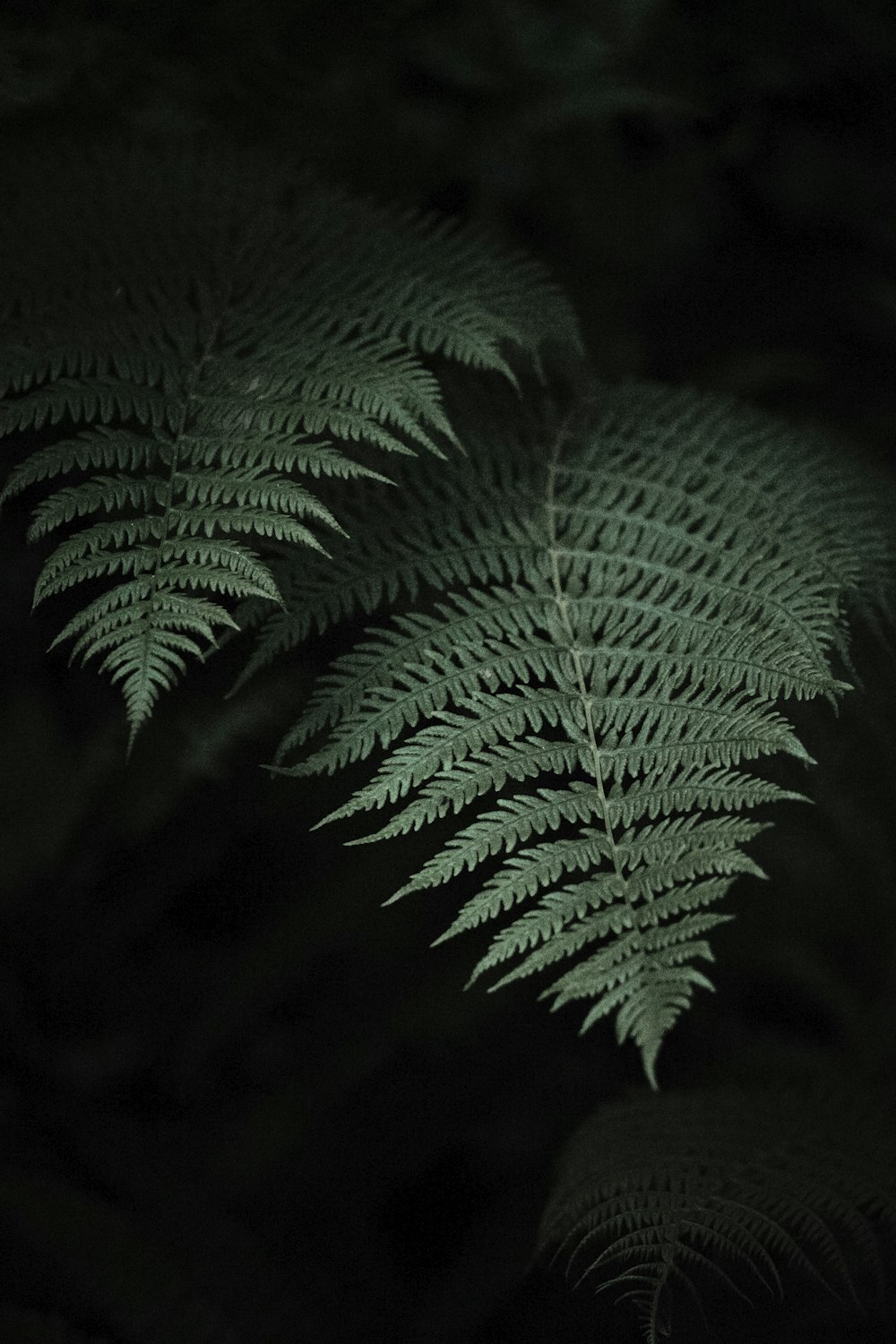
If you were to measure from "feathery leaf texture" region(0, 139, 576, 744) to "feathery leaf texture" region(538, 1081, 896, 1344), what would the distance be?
A: 0.55 metres

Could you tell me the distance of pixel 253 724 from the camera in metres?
1.37

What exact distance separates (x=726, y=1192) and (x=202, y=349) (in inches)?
33.7

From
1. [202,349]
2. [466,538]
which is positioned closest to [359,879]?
[466,538]

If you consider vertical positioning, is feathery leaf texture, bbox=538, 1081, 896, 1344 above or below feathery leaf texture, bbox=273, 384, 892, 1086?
below

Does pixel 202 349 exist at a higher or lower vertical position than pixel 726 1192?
higher

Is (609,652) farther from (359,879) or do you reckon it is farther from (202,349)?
(359,879)

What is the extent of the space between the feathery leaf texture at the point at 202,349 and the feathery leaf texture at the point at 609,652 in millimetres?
108

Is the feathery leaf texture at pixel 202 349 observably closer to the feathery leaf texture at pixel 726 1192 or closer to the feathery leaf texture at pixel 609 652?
the feathery leaf texture at pixel 609 652

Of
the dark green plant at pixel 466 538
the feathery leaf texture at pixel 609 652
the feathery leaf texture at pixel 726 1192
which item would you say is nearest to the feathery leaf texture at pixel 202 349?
the dark green plant at pixel 466 538

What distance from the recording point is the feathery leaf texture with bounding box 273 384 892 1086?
81cm

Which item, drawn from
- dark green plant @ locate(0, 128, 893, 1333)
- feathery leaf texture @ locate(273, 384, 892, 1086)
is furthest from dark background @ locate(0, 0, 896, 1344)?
feathery leaf texture @ locate(273, 384, 892, 1086)

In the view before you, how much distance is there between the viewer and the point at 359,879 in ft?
4.70

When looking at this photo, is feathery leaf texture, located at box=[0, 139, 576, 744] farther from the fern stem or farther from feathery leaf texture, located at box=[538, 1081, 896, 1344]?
feathery leaf texture, located at box=[538, 1081, 896, 1344]

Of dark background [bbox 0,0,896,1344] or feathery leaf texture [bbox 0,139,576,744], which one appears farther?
dark background [bbox 0,0,896,1344]
